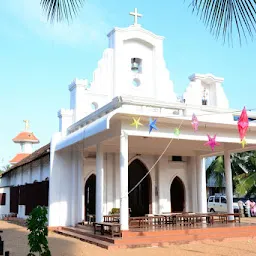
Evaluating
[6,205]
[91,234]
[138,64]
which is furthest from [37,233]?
[6,205]

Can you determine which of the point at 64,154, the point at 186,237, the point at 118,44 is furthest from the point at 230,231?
the point at 118,44

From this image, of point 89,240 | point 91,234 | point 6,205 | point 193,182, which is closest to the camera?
point 89,240

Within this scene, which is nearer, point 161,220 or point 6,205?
point 161,220

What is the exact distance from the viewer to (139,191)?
16.6 metres

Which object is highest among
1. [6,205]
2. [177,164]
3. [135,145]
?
[135,145]

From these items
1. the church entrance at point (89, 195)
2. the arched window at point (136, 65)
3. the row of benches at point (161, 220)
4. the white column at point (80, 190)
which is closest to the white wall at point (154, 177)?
the white column at point (80, 190)

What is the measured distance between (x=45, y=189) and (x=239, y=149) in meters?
8.40

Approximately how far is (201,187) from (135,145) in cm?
430

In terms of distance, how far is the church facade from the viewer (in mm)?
14148

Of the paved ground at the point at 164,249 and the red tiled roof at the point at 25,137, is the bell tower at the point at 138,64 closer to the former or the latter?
the paved ground at the point at 164,249

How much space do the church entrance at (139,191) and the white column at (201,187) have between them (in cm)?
229

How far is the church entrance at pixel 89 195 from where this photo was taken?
16.0 metres

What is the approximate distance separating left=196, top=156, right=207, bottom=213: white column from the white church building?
45mm

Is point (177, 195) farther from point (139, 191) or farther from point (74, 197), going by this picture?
point (74, 197)
